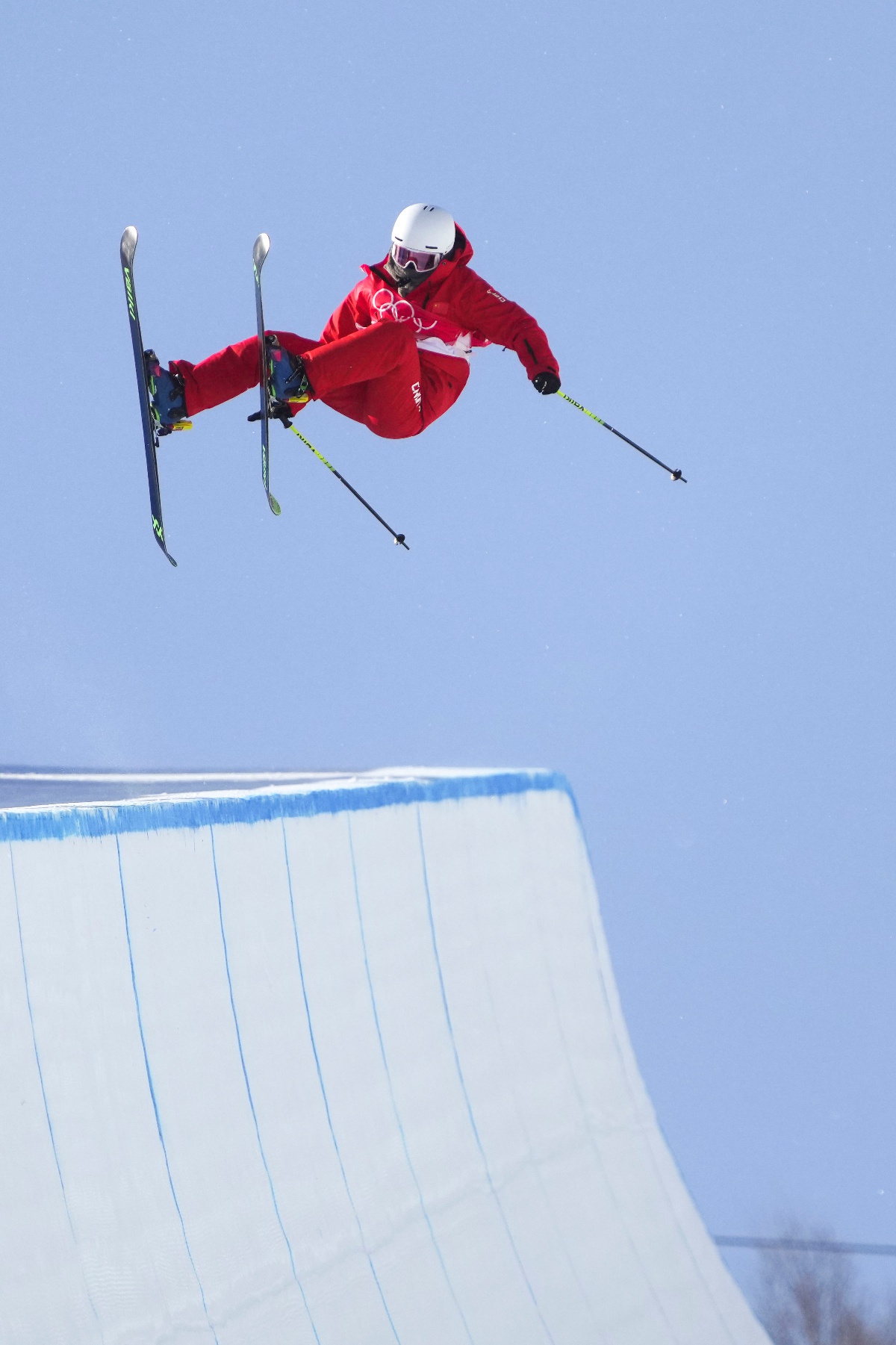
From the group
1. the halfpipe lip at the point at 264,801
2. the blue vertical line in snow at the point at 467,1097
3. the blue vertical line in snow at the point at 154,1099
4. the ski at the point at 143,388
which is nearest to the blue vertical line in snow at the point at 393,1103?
the halfpipe lip at the point at 264,801

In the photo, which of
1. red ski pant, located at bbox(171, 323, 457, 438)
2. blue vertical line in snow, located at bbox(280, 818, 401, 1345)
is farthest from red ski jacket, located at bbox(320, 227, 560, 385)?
blue vertical line in snow, located at bbox(280, 818, 401, 1345)

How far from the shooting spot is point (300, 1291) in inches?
142

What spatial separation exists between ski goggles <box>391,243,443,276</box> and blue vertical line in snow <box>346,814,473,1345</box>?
85.0 inches

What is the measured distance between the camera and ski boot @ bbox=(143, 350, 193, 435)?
4805 millimetres

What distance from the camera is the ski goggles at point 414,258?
5133mm

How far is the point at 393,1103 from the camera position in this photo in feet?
14.6

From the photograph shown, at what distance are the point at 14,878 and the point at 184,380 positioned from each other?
237 cm

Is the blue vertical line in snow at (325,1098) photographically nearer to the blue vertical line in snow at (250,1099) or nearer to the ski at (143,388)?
the blue vertical line in snow at (250,1099)

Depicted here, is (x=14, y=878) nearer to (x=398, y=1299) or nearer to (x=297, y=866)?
(x=297, y=866)

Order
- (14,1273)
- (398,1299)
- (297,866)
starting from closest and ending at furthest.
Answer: (14,1273)
(398,1299)
(297,866)

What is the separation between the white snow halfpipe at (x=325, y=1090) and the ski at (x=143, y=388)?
1205 mm

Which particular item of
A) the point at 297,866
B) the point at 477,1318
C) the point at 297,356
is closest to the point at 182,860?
the point at 297,866

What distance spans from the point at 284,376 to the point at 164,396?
445 millimetres

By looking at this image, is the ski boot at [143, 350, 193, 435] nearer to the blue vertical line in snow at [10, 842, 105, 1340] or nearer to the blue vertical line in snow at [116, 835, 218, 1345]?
the blue vertical line in snow at [116, 835, 218, 1345]
